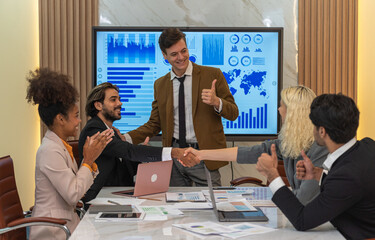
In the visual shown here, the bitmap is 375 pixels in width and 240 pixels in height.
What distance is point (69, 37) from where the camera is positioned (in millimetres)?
4902

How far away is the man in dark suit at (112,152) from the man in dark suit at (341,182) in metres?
1.28

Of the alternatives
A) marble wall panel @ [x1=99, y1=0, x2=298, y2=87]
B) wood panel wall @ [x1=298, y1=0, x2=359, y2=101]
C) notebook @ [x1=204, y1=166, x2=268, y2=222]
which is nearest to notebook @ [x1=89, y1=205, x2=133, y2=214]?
notebook @ [x1=204, y1=166, x2=268, y2=222]

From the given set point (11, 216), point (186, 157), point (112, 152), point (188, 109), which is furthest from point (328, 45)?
point (11, 216)

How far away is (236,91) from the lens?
15.8ft

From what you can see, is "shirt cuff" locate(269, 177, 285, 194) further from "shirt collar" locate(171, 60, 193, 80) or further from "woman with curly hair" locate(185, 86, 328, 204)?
"shirt collar" locate(171, 60, 193, 80)

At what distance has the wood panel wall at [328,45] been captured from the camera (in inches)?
193

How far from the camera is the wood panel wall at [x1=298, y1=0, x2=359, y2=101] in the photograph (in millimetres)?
4895

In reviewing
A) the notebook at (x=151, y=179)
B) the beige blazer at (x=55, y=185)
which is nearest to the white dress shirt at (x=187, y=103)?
the notebook at (x=151, y=179)

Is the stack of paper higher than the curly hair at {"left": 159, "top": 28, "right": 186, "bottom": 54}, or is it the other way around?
the curly hair at {"left": 159, "top": 28, "right": 186, "bottom": 54}

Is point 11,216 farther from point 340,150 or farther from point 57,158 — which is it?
point 340,150

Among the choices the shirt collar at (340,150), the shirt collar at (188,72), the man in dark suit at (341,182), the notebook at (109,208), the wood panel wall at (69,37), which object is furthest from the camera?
the wood panel wall at (69,37)

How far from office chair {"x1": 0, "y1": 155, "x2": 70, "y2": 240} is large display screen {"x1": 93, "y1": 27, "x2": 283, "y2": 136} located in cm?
225

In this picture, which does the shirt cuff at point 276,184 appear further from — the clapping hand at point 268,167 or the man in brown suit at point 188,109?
the man in brown suit at point 188,109

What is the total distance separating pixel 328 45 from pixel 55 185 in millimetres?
3535
